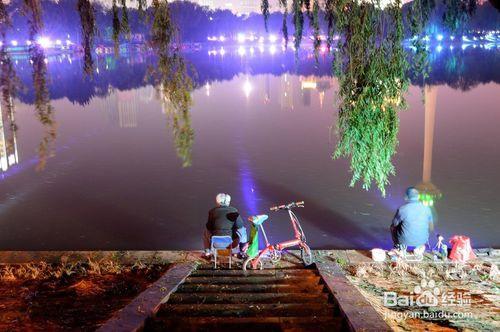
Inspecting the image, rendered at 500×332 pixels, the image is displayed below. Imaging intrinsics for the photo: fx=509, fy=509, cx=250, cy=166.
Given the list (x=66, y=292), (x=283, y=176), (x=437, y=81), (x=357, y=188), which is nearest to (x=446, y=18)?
Result: (x=66, y=292)

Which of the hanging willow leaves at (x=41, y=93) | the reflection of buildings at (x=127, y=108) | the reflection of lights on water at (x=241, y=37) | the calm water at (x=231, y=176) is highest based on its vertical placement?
the reflection of lights on water at (x=241, y=37)

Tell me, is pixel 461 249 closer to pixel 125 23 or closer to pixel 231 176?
pixel 125 23

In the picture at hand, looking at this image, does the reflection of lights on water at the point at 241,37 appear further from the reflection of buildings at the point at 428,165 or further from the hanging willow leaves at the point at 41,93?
the hanging willow leaves at the point at 41,93

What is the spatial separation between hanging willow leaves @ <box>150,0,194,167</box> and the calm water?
198 mm

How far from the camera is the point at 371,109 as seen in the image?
249 inches

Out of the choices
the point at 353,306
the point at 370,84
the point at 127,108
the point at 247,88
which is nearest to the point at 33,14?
the point at 370,84

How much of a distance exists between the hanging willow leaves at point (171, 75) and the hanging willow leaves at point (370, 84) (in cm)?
192

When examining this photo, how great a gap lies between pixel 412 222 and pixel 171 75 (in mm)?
4226

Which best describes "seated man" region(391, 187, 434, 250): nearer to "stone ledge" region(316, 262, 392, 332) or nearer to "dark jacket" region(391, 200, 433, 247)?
"dark jacket" region(391, 200, 433, 247)

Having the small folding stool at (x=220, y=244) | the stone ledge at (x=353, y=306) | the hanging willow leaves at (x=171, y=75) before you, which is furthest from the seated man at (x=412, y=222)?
the hanging willow leaves at (x=171, y=75)

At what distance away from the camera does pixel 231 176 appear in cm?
1641

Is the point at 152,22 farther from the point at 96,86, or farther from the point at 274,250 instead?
the point at 96,86

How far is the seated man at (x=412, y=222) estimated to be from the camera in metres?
7.64

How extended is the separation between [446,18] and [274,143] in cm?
1477
